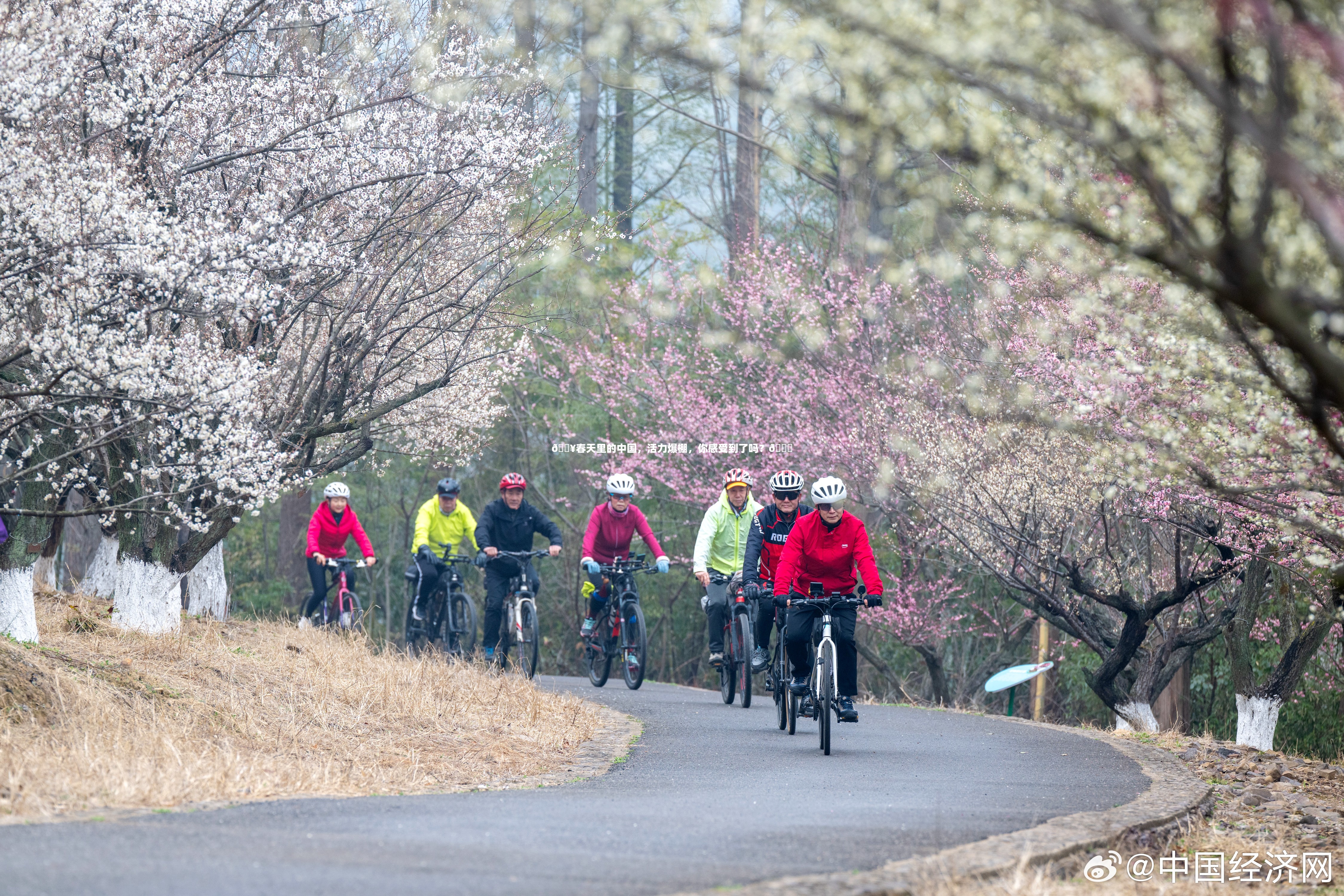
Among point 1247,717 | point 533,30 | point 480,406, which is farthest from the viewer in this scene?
point 480,406

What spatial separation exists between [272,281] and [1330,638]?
15.2 m

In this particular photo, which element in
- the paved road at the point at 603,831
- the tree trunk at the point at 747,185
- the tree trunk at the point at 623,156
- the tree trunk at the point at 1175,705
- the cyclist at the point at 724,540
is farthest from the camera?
the tree trunk at the point at 623,156

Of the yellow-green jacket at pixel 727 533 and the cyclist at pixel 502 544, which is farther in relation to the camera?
the cyclist at pixel 502 544

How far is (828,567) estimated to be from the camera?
11.0 meters

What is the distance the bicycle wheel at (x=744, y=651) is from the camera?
13398mm

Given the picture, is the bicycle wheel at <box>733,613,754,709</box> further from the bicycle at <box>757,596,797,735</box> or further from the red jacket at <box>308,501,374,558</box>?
the red jacket at <box>308,501,374,558</box>

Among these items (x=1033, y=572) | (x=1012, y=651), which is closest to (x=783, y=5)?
(x=1033, y=572)

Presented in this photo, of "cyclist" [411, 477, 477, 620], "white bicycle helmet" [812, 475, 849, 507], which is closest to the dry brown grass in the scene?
"white bicycle helmet" [812, 475, 849, 507]

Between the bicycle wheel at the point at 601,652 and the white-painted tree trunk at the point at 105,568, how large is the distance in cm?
478

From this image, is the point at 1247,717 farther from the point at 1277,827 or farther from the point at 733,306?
the point at 733,306

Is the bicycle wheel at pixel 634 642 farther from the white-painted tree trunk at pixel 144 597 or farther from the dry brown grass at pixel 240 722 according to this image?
the white-painted tree trunk at pixel 144 597

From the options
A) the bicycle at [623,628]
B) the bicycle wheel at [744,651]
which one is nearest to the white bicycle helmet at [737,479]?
the bicycle wheel at [744,651]

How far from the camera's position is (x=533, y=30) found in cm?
1588

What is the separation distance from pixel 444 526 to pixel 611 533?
271 centimetres
